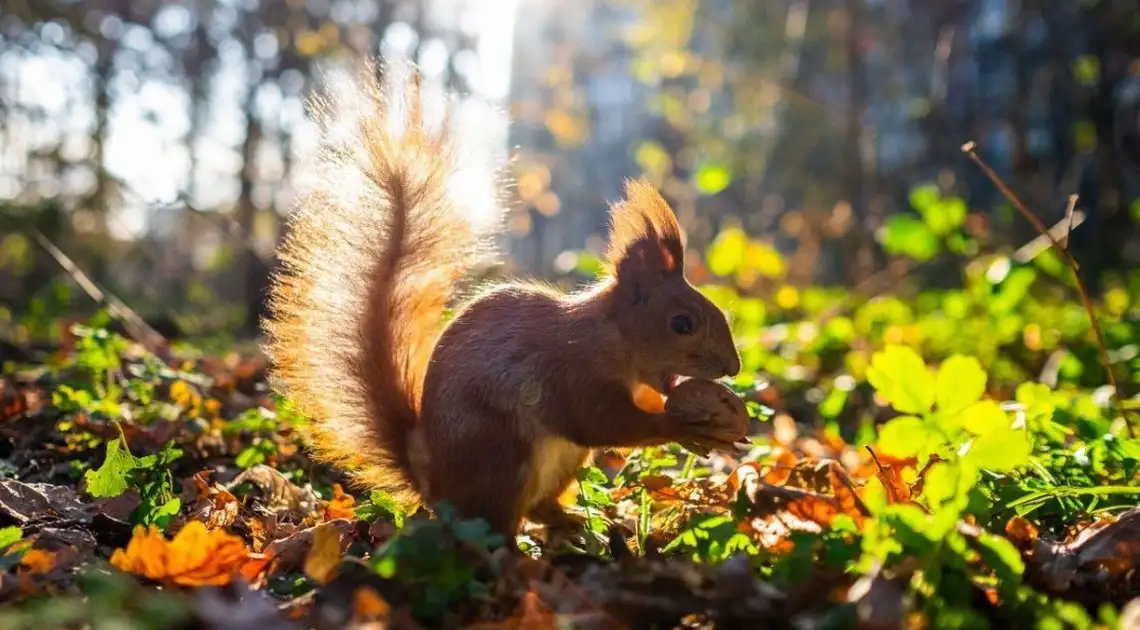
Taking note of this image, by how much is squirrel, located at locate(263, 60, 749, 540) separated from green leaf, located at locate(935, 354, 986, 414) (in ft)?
1.33

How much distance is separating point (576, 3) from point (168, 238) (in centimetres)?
890

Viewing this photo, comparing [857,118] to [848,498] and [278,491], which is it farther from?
[278,491]

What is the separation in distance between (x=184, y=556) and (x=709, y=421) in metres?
0.89

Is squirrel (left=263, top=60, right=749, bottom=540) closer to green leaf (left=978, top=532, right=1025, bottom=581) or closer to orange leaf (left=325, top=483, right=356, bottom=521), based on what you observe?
orange leaf (left=325, top=483, right=356, bottom=521)

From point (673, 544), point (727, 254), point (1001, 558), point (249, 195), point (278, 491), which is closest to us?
point (1001, 558)

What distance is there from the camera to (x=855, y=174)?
7164 mm

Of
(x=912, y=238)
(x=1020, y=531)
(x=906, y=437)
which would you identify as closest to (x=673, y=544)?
(x=906, y=437)

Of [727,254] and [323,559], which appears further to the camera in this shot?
[727,254]

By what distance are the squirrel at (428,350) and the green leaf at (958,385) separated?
405 mm

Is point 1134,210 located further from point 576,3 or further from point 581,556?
point 576,3

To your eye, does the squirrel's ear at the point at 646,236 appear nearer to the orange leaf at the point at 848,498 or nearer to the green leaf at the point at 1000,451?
the orange leaf at the point at 848,498

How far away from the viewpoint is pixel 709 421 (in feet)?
5.43

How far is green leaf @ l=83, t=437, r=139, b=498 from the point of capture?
4.98 feet

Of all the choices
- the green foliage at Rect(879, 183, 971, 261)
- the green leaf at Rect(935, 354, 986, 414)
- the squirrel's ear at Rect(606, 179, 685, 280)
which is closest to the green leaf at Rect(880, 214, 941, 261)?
the green foliage at Rect(879, 183, 971, 261)
